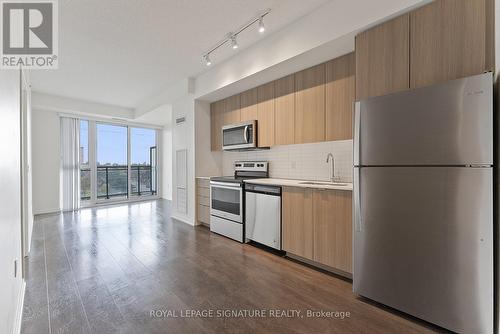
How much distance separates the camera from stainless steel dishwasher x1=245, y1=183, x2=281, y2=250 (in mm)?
3076

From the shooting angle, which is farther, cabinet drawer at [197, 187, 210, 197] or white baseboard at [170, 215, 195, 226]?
white baseboard at [170, 215, 195, 226]

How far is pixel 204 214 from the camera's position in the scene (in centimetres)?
445

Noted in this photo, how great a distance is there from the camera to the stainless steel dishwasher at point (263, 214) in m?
3.08

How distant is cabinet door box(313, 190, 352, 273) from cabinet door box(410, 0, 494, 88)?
122 centimetres

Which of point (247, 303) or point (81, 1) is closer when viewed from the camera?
point (247, 303)

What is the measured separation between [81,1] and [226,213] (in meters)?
3.15

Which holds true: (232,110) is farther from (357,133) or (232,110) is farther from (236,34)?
(357,133)

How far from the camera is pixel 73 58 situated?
11.8ft

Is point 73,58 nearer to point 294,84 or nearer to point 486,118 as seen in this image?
point 294,84

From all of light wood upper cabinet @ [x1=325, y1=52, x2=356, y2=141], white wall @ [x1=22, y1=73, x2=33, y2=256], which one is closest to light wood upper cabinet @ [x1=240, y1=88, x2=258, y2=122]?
light wood upper cabinet @ [x1=325, y1=52, x2=356, y2=141]

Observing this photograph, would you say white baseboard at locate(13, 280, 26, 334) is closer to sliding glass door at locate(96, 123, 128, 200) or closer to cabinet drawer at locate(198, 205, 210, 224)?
cabinet drawer at locate(198, 205, 210, 224)

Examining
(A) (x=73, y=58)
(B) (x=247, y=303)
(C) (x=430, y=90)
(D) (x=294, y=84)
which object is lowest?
(B) (x=247, y=303)

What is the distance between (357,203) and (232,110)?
2.93 meters

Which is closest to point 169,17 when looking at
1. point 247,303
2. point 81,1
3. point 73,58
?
point 81,1
